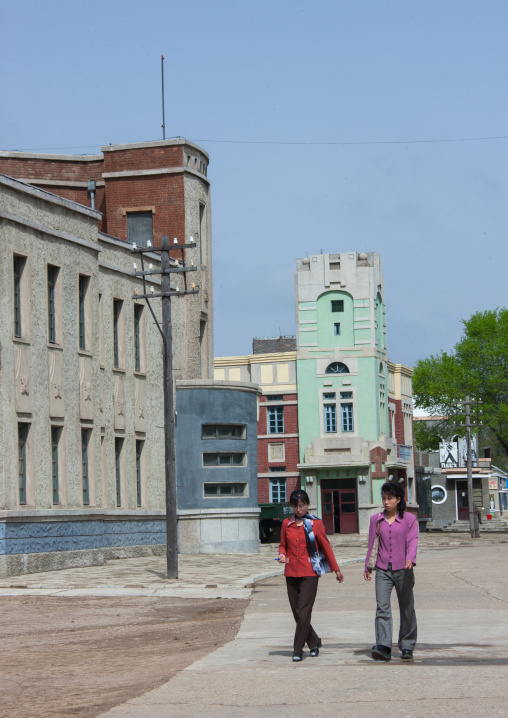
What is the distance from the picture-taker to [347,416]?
214 ft

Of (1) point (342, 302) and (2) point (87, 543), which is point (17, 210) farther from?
(1) point (342, 302)

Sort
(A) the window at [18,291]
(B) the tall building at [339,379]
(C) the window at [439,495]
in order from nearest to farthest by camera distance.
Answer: (A) the window at [18,291] → (B) the tall building at [339,379] → (C) the window at [439,495]

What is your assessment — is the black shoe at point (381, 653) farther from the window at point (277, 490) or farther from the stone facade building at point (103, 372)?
the window at point (277, 490)

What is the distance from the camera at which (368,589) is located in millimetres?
21484

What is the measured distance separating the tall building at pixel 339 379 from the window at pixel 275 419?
1.24 metres

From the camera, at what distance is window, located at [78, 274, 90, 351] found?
30.9m

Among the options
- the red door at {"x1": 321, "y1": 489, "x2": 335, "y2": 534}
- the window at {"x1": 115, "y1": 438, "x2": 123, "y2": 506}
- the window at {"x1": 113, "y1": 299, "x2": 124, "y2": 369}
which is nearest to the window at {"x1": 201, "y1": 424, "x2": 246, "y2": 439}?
the window at {"x1": 115, "y1": 438, "x2": 123, "y2": 506}

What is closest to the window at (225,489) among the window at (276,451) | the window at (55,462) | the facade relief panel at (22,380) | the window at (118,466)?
the window at (118,466)

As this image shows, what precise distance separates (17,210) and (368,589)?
1228 cm

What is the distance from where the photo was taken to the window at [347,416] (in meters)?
64.9

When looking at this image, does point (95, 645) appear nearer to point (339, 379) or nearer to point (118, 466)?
point (118, 466)

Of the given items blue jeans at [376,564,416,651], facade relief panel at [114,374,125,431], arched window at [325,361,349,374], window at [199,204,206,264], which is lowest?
blue jeans at [376,564,416,651]

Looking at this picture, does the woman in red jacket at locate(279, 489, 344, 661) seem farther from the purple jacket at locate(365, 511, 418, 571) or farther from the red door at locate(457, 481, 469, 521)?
the red door at locate(457, 481, 469, 521)

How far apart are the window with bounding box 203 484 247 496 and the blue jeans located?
25600 millimetres
